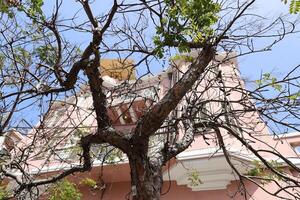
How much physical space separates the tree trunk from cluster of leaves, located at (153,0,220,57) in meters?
0.99

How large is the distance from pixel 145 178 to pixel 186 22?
1.50 m

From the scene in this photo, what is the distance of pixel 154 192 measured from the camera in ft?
10.2

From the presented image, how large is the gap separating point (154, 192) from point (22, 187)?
1.92 m

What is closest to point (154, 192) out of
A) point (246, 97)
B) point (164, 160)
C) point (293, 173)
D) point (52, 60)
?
point (164, 160)

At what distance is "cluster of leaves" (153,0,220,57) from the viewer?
10.9ft

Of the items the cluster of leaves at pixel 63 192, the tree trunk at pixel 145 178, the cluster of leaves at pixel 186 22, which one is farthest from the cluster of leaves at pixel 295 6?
the cluster of leaves at pixel 63 192

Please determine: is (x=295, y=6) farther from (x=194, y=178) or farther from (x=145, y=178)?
(x=194, y=178)

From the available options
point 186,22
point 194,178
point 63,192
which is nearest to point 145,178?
point 186,22

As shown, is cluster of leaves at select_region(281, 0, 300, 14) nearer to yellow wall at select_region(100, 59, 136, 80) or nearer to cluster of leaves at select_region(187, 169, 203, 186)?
yellow wall at select_region(100, 59, 136, 80)

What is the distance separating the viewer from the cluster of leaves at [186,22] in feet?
10.9

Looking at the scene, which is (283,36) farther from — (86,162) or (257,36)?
(86,162)

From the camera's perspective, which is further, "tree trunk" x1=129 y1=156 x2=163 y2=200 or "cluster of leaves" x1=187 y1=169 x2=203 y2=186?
"cluster of leaves" x1=187 y1=169 x2=203 y2=186

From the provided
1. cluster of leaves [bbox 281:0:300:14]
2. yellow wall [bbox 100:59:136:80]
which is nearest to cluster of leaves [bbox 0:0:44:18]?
yellow wall [bbox 100:59:136:80]

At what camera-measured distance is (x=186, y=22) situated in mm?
3492
